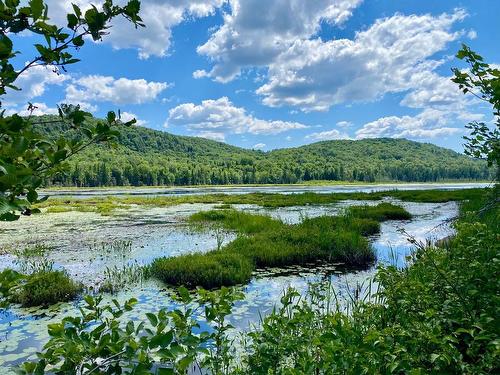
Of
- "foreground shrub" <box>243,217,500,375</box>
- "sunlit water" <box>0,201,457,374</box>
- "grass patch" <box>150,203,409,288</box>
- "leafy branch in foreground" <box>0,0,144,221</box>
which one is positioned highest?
"leafy branch in foreground" <box>0,0,144,221</box>

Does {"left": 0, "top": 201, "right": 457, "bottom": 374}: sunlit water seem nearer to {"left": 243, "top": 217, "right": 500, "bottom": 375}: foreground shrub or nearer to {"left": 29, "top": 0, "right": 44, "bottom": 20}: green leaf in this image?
{"left": 243, "top": 217, "right": 500, "bottom": 375}: foreground shrub

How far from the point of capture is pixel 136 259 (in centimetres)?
1853

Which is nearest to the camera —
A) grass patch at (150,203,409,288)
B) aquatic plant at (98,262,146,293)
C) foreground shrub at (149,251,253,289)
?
aquatic plant at (98,262,146,293)

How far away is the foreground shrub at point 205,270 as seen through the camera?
14398 millimetres

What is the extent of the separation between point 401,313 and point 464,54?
3700 millimetres

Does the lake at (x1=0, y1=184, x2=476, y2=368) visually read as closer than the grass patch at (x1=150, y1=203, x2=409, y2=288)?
Yes

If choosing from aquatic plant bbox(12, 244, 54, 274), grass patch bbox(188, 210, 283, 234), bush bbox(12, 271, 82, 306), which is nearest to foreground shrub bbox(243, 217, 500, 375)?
bush bbox(12, 271, 82, 306)

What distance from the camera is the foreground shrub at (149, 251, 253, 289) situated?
567 inches

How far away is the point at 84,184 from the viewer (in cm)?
16175

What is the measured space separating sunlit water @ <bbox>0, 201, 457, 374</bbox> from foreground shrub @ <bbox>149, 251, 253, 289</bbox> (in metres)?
0.58

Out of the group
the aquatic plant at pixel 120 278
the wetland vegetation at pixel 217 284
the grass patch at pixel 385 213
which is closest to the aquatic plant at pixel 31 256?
the wetland vegetation at pixel 217 284

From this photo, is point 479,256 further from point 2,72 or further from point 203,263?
point 203,263

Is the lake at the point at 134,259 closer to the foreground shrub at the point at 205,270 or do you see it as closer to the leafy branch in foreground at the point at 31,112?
the foreground shrub at the point at 205,270

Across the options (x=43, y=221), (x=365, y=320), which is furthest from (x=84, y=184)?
(x=365, y=320)
